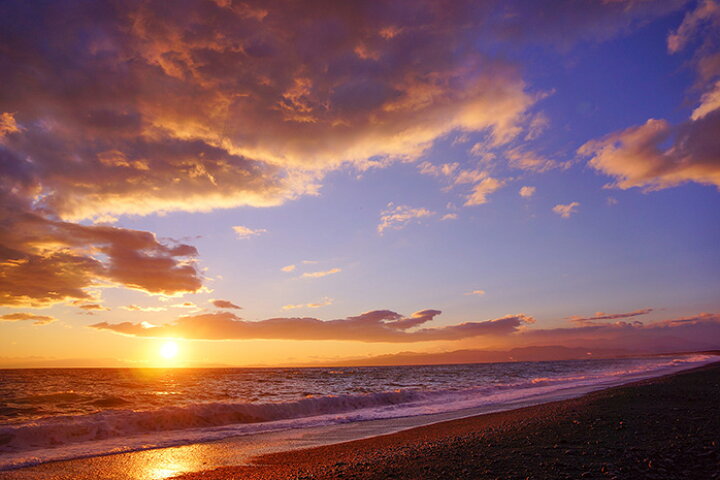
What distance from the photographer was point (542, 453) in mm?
9188

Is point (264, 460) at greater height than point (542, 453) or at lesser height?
lesser

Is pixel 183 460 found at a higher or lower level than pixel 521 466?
lower

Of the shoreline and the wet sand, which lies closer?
the wet sand

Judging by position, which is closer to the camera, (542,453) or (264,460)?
(542,453)

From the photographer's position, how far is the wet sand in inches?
305

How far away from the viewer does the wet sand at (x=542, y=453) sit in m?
7.73

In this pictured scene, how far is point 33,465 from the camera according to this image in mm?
12328

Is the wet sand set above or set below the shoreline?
above

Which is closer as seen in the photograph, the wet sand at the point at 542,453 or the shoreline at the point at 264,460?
the wet sand at the point at 542,453

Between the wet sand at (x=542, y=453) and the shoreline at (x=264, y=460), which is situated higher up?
the wet sand at (x=542, y=453)

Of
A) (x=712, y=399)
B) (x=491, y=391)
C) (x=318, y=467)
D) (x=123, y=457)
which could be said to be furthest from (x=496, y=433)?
(x=491, y=391)

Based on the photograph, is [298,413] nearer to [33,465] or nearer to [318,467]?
[33,465]

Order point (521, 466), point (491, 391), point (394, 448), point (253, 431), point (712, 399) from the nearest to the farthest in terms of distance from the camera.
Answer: point (521, 466) → point (394, 448) → point (712, 399) → point (253, 431) → point (491, 391)

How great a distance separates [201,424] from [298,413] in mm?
7636
